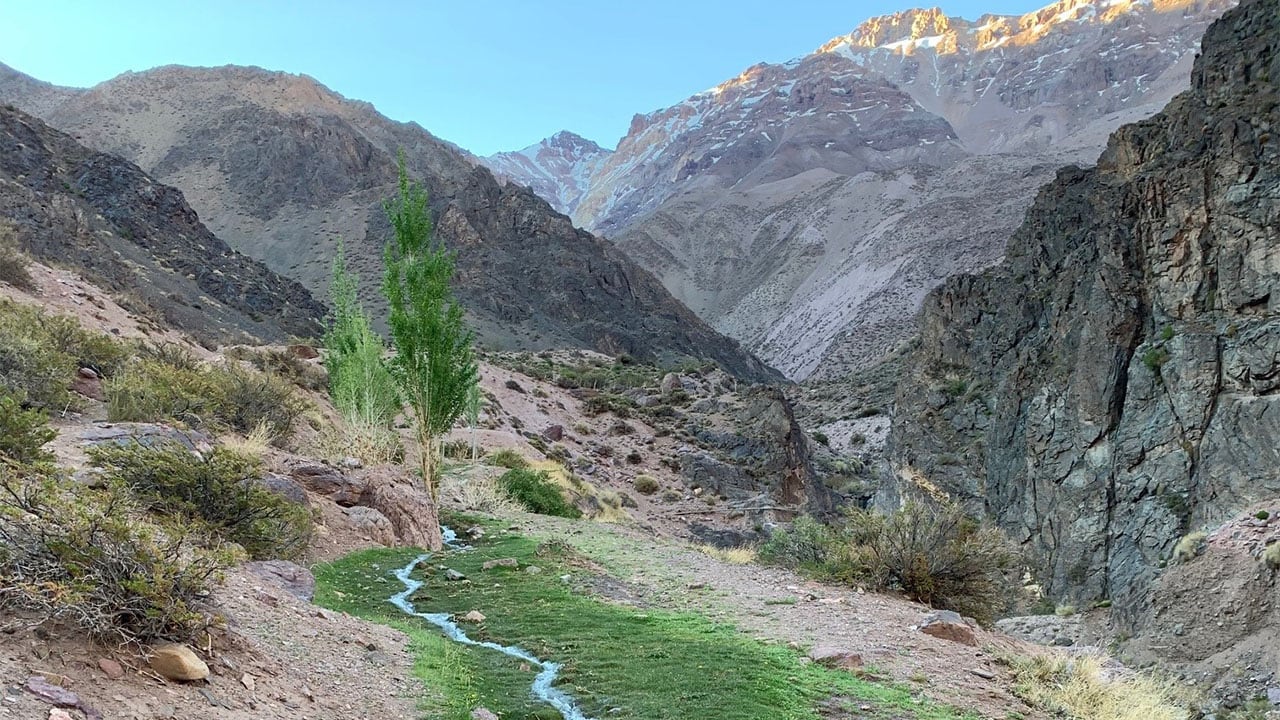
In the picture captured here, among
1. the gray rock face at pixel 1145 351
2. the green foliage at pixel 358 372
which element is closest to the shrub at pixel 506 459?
the green foliage at pixel 358 372

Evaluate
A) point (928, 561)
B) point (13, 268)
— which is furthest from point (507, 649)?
point (13, 268)

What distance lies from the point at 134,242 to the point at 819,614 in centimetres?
4863

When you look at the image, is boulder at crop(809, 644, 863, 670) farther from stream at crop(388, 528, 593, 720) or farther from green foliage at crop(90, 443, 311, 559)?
green foliage at crop(90, 443, 311, 559)

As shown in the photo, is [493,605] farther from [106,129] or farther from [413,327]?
[106,129]

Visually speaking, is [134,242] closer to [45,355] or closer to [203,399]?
[203,399]

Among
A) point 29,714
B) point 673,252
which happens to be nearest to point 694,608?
point 29,714

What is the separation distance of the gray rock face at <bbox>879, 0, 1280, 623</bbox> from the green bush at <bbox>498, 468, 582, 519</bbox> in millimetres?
12644

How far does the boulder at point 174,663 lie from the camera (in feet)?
14.1

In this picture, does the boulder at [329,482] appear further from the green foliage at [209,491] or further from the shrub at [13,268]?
the shrub at [13,268]

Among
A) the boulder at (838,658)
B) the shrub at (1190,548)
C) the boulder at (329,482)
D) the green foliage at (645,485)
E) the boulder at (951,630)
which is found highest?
the shrub at (1190,548)

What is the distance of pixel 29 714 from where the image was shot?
3473 millimetres

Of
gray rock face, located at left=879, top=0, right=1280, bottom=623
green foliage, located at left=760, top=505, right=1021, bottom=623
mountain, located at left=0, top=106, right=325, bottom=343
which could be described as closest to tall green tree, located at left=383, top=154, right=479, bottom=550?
green foliage, located at left=760, top=505, right=1021, bottom=623

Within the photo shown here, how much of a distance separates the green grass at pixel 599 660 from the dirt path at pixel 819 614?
0.45 meters

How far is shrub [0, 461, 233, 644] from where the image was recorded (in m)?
4.19
